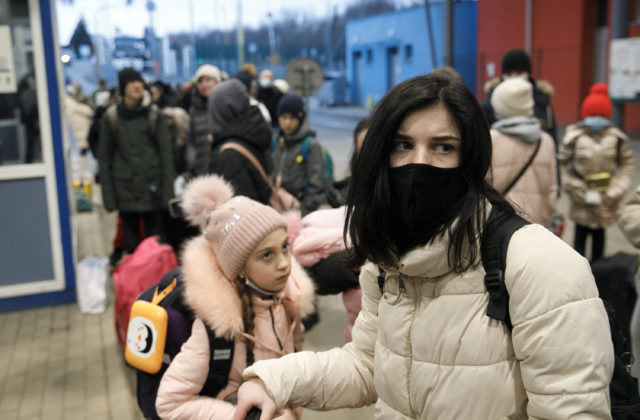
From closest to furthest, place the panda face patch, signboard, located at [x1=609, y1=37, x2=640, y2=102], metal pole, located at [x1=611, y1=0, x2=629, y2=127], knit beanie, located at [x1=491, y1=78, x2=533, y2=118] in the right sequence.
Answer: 1. the panda face patch
2. knit beanie, located at [x1=491, y1=78, x2=533, y2=118]
3. metal pole, located at [x1=611, y1=0, x2=629, y2=127]
4. signboard, located at [x1=609, y1=37, x2=640, y2=102]

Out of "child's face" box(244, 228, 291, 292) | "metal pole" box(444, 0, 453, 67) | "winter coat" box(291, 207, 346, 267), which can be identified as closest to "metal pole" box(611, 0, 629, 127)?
A: "metal pole" box(444, 0, 453, 67)

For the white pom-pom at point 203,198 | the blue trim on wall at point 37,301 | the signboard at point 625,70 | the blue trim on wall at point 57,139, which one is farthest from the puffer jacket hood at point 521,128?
the signboard at point 625,70

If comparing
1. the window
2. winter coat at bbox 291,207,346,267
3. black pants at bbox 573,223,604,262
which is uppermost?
the window

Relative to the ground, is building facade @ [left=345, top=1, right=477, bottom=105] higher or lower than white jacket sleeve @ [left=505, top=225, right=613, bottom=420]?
higher

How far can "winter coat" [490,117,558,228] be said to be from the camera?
3.96 meters

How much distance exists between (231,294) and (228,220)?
29 cm

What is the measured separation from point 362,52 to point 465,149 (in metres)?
36.5

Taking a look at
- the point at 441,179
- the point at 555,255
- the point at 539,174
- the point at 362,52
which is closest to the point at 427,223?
the point at 441,179

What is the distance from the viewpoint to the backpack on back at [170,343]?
2320mm

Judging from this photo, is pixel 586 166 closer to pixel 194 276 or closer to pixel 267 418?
pixel 194 276

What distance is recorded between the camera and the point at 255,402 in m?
1.56

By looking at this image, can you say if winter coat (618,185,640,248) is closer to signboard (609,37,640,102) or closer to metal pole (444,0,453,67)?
signboard (609,37,640,102)

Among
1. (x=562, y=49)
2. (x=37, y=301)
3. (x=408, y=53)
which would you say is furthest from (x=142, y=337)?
(x=408, y=53)

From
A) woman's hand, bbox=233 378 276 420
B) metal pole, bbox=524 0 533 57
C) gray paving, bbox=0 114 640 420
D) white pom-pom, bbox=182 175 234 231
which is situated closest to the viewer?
woman's hand, bbox=233 378 276 420
